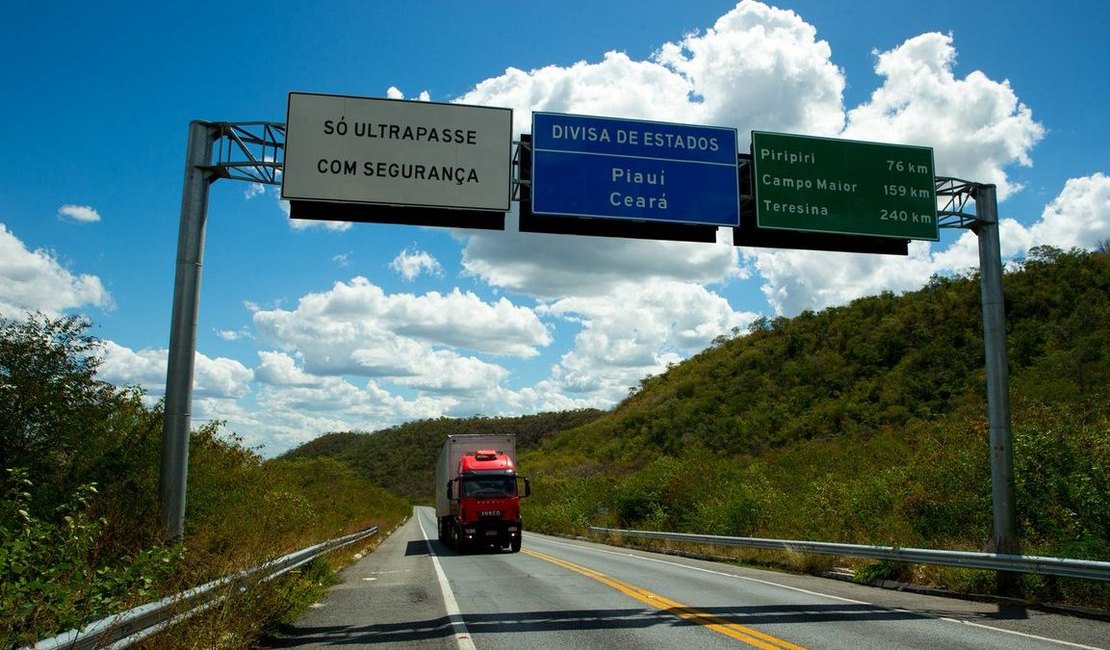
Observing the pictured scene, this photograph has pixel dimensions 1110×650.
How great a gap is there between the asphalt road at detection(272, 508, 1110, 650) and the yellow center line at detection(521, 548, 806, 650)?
0.02 metres

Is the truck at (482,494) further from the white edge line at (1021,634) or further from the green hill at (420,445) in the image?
the green hill at (420,445)

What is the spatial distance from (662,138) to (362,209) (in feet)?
17.5

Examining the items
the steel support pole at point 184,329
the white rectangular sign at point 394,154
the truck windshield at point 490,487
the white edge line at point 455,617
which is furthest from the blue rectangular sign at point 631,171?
the truck windshield at point 490,487

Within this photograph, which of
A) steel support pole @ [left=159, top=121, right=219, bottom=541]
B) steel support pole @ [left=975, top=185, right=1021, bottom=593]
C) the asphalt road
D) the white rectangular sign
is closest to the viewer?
the asphalt road

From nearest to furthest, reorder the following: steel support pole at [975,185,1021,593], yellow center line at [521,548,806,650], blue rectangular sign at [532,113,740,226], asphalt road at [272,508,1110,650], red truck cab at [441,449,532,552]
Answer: yellow center line at [521,548,806,650], asphalt road at [272,508,1110,650], blue rectangular sign at [532,113,740,226], steel support pole at [975,185,1021,593], red truck cab at [441,449,532,552]

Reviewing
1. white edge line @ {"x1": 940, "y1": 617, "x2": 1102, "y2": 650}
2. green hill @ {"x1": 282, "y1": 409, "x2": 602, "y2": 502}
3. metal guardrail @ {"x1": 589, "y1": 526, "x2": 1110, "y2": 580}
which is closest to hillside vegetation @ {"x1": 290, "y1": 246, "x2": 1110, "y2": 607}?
metal guardrail @ {"x1": 589, "y1": 526, "x2": 1110, "y2": 580}

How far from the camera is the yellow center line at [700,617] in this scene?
847 cm

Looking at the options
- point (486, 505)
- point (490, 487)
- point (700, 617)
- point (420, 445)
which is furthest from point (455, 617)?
point (420, 445)

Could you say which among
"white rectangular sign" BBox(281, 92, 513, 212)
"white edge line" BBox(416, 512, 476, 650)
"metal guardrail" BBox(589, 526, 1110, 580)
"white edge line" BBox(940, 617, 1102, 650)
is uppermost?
"white rectangular sign" BBox(281, 92, 513, 212)

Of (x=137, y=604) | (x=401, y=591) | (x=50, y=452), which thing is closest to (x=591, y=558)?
(x=401, y=591)

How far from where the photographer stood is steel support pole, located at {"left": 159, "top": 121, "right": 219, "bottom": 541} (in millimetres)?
10578

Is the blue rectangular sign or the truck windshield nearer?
the blue rectangular sign

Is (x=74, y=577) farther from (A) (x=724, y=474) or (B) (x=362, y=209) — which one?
(A) (x=724, y=474)

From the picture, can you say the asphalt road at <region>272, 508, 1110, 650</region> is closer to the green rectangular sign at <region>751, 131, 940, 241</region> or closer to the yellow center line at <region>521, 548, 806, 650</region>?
the yellow center line at <region>521, 548, 806, 650</region>
